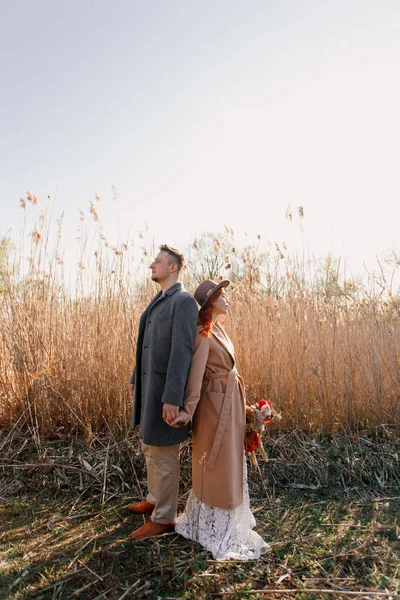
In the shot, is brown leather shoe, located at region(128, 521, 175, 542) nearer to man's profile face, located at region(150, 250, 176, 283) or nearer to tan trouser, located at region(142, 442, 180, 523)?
tan trouser, located at region(142, 442, 180, 523)

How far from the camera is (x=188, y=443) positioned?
351cm

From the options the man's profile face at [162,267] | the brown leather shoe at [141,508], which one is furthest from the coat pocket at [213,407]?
the brown leather shoe at [141,508]

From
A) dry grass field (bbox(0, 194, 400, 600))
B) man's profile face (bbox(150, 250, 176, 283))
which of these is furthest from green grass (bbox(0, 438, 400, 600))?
man's profile face (bbox(150, 250, 176, 283))

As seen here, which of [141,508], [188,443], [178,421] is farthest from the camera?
[188,443]

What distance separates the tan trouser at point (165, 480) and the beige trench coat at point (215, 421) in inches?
5.0

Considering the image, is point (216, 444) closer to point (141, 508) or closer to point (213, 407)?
point (213, 407)

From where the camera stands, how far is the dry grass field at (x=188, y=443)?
89.0 inches

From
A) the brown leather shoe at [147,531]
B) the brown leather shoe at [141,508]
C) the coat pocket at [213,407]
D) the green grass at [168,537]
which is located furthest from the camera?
the brown leather shoe at [141,508]

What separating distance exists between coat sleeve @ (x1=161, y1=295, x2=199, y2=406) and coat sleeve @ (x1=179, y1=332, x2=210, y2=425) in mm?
42

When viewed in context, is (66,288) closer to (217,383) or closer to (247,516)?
(217,383)

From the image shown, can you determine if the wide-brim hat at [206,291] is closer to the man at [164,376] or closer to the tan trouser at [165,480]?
the man at [164,376]

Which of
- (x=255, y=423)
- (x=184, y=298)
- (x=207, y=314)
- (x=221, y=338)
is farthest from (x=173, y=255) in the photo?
(x=255, y=423)

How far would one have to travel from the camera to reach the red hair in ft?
7.89

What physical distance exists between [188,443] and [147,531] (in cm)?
108
